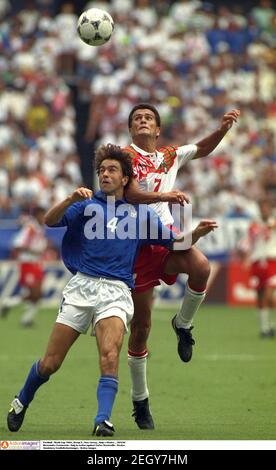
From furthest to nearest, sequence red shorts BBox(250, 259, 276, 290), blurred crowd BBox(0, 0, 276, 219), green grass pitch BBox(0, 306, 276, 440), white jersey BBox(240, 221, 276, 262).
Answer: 1. blurred crowd BBox(0, 0, 276, 219)
2. white jersey BBox(240, 221, 276, 262)
3. red shorts BBox(250, 259, 276, 290)
4. green grass pitch BBox(0, 306, 276, 440)

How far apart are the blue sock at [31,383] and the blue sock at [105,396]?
21.2 inches

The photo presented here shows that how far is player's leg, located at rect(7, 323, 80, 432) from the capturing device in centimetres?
863

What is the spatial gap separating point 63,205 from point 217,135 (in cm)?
208

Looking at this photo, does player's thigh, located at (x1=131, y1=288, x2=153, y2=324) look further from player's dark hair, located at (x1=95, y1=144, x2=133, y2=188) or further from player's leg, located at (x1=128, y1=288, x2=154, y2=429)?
player's dark hair, located at (x1=95, y1=144, x2=133, y2=188)

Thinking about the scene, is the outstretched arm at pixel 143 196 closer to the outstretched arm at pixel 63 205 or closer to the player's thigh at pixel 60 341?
the outstretched arm at pixel 63 205

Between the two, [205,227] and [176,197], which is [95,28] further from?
[205,227]

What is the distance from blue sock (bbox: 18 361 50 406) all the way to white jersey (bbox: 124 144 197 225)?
5.87 ft

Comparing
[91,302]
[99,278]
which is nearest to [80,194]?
[99,278]

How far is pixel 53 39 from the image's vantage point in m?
28.1

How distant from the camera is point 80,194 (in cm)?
830

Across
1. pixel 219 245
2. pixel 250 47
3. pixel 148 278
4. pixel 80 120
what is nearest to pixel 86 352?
pixel 148 278

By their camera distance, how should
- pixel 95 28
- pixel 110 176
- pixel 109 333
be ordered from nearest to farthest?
1. pixel 109 333
2. pixel 110 176
3. pixel 95 28

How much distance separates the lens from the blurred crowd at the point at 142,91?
85.4 ft

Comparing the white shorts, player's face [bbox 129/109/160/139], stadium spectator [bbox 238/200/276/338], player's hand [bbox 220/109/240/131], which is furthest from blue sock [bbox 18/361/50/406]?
stadium spectator [bbox 238/200/276/338]
